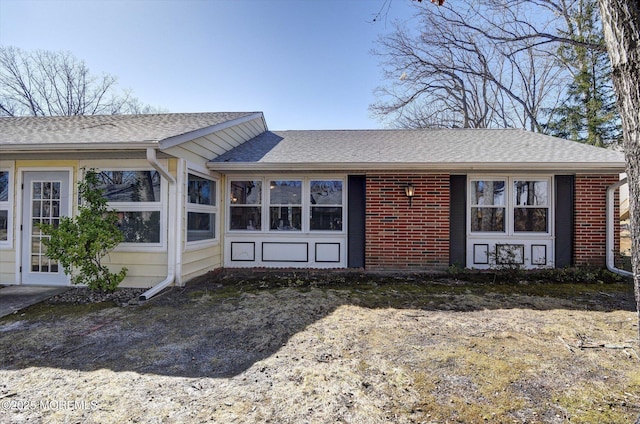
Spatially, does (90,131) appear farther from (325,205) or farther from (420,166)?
(420,166)

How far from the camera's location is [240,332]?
3.89 meters

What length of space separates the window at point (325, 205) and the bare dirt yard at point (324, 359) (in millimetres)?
2477

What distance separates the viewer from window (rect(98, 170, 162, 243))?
19.3 feet

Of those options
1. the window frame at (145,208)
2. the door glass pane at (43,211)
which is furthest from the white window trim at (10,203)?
the window frame at (145,208)

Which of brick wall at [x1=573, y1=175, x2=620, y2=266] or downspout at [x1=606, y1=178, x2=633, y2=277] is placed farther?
brick wall at [x1=573, y1=175, x2=620, y2=266]

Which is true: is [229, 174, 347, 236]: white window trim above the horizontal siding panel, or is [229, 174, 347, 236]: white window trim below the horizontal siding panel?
above

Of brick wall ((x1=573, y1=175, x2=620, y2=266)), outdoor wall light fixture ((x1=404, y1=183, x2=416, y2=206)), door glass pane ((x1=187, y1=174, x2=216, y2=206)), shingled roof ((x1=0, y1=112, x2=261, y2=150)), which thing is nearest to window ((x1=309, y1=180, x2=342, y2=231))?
outdoor wall light fixture ((x1=404, y1=183, x2=416, y2=206))

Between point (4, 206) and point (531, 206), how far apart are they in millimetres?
11180

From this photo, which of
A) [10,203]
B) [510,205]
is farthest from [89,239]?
[510,205]

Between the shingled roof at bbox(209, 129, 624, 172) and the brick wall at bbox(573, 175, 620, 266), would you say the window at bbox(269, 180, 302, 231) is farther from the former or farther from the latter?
the brick wall at bbox(573, 175, 620, 266)

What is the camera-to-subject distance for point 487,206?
743cm

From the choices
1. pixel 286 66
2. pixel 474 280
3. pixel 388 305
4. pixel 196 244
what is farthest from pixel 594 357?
pixel 286 66

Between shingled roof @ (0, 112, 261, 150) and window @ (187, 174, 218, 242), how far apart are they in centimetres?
112

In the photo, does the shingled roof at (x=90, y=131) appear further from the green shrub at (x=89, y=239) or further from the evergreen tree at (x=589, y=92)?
the evergreen tree at (x=589, y=92)
